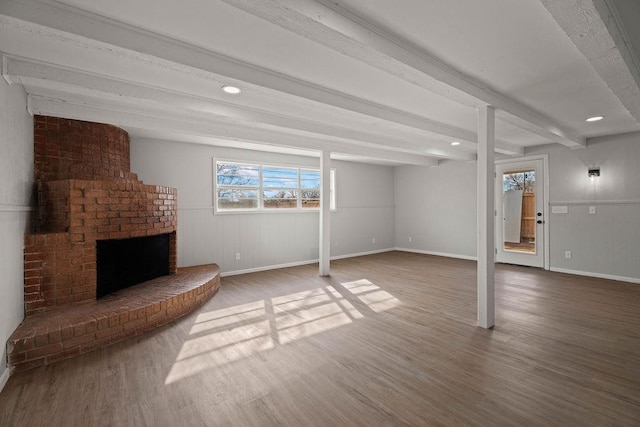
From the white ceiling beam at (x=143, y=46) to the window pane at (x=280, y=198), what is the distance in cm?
347

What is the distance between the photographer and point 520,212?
20.1 ft

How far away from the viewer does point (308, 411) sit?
1870mm

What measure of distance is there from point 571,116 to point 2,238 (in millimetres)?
6094

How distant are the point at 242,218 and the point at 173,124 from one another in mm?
2323

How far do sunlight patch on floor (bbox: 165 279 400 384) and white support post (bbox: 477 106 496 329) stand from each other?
3.60 ft

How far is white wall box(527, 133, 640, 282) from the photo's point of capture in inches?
191

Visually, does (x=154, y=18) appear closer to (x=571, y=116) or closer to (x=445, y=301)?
(x=445, y=301)

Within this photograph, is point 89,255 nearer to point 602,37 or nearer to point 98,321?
point 98,321

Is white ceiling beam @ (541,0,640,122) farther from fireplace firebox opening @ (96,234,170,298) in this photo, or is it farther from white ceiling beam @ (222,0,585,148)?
fireplace firebox opening @ (96,234,170,298)

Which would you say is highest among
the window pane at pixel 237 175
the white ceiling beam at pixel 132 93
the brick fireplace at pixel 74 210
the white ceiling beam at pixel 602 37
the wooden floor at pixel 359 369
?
the white ceiling beam at pixel 132 93

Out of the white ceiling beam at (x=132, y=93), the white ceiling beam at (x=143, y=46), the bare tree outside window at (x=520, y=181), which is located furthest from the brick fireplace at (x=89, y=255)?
the bare tree outside window at (x=520, y=181)

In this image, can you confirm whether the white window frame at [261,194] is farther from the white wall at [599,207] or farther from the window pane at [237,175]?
the white wall at [599,207]

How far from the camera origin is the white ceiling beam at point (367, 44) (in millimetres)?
1562

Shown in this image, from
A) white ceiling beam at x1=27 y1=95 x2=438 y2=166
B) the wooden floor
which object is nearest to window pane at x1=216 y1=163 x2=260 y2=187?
white ceiling beam at x1=27 y1=95 x2=438 y2=166
